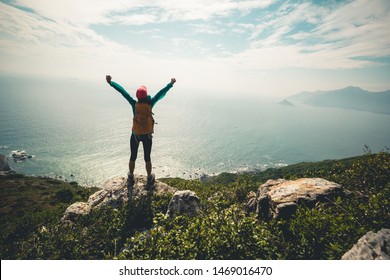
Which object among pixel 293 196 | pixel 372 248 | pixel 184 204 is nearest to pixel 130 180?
pixel 184 204

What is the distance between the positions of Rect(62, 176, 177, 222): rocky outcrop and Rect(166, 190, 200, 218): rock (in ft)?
6.30

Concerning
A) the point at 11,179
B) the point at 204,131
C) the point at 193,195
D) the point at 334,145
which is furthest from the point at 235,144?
the point at 193,195

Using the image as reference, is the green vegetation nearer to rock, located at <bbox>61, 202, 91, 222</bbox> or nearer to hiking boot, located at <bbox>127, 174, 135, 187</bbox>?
rock, located at <bbox>61, 202, 91, 222</bbox>

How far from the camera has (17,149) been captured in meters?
111

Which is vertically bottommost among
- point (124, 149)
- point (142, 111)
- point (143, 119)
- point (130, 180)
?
point (124, 149)

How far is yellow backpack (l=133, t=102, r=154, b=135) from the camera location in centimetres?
778

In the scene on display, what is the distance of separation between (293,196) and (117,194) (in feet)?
25.8

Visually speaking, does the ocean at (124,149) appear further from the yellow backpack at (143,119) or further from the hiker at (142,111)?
the yellow backpack at (143,119)

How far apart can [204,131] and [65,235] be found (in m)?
188

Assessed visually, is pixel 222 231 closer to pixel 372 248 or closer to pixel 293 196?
pixel 372 248

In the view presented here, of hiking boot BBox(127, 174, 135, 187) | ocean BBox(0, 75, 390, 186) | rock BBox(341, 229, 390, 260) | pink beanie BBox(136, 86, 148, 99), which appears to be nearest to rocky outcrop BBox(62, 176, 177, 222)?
hiking boot BBox(127, 174, 135, 187)

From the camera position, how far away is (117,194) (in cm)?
A: 951
